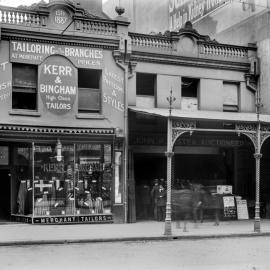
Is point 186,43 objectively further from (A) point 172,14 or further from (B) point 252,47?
(A) point 172,14

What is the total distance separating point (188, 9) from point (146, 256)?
20869mm

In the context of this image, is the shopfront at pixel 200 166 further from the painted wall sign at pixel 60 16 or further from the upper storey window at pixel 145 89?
the painted wall sign at pixel 60 16

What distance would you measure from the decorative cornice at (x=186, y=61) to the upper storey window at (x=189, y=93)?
770 mm

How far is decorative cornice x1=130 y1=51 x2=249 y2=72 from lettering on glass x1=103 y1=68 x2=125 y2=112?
Result: 1.18 m

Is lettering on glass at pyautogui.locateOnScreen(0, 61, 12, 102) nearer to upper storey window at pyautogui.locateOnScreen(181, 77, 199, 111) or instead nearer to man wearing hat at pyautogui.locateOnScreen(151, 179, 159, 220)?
man wearing hat at pyautogui.locateOnScreen(151, 179, 159, 220)

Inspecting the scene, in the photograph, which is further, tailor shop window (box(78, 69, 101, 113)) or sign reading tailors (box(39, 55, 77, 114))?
Answer: tailor shop window (box(78, 69, 101, 113))

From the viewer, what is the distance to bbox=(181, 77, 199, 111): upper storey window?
80.3 feet

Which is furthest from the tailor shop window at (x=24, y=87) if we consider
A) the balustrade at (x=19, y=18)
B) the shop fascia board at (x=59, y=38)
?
the balustrade at (x=19, y=18)

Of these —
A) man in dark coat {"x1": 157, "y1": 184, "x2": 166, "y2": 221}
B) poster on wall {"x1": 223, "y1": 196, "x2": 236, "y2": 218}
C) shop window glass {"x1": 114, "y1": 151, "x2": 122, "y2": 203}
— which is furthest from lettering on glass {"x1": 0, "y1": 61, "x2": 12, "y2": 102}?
poster on wall {"x1": 223, "y1": 196, "x2": 236, "y2": 218}

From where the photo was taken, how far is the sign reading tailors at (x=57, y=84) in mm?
21484

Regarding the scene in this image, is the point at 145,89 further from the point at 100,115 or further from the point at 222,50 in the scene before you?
the point at 222,50

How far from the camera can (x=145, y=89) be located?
23875 millimetres

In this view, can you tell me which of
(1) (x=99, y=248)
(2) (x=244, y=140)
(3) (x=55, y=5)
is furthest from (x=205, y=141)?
(1) (x=99, y=248)

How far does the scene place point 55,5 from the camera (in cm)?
2175
